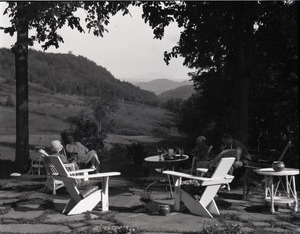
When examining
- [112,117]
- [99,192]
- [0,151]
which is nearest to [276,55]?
[112,117]

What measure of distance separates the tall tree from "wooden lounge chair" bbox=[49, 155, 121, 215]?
12.4 feet

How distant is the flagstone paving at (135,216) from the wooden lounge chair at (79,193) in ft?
0.36

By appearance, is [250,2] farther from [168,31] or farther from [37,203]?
[37,203]

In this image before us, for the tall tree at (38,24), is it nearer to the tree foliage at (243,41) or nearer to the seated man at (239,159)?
the tree foliage at (243,41)

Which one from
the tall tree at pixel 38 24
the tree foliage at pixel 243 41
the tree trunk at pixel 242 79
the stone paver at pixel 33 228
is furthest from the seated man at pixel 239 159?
the tall tree at pixel 38 24

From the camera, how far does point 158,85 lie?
43.6 ft

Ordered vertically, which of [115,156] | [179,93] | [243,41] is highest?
[243,41]

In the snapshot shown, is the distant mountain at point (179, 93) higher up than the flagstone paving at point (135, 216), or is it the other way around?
the distant mountain at point (179, 93)

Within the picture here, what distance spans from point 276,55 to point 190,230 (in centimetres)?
636

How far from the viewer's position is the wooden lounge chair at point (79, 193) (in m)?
6.48

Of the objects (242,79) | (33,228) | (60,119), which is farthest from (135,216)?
(60,119)

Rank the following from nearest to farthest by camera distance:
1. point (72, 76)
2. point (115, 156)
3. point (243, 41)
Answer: point (243, 41)
point (115, 156)
point (72, 76)

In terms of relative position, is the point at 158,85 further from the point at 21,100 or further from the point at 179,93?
the point at 21,100

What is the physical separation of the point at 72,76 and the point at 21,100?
9.58 feet
